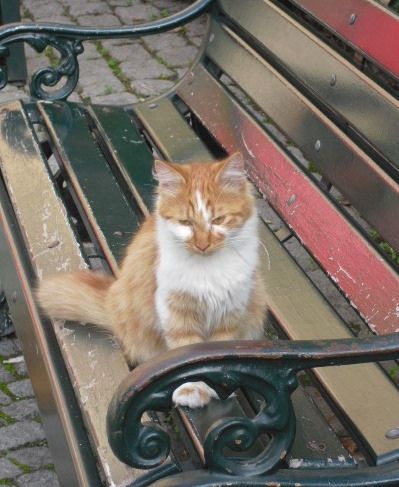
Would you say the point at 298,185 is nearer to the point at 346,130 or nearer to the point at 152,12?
the point at 346,130

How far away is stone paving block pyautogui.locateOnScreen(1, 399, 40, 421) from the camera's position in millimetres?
3807

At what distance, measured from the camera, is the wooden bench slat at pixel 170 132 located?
3.91 meters

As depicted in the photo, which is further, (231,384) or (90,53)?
(90,53)

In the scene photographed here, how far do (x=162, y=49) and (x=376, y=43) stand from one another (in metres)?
4.19

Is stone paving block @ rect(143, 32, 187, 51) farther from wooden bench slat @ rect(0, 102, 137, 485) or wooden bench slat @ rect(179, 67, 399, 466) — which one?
wooden bench slat @ rect(0, 102, 137, 485)

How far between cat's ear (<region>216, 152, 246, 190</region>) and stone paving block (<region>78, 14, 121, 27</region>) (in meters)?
5.12

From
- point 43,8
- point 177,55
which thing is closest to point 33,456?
point 177,55

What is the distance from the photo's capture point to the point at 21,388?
398cm

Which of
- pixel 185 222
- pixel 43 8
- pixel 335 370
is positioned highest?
pixel 185 222

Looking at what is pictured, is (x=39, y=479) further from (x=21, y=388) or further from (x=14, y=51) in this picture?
(x=14, y=51)

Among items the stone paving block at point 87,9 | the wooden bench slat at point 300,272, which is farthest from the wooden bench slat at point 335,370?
the stone paving block at point 87,9

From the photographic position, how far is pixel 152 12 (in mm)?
7777

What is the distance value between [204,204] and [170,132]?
1.66m

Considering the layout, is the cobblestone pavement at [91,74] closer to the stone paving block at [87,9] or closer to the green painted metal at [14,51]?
the stone paving block at [87,9]
